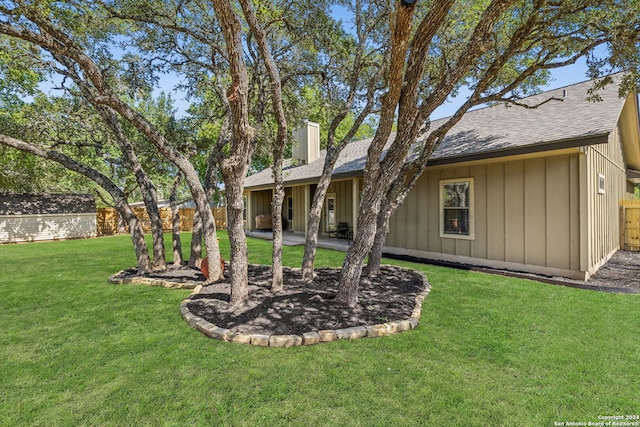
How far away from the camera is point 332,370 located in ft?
8.59

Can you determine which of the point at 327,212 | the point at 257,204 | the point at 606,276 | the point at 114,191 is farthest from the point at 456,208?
the point at 257,204

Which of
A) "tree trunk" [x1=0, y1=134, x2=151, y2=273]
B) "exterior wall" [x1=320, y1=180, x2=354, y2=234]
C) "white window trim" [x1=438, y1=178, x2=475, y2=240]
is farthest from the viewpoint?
"exterior wall" [x1=320, y1=180, x2=354, y2=234]

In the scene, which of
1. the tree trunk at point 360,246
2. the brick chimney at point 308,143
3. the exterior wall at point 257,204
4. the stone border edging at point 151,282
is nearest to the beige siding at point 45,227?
the exterior wall at point 257,204

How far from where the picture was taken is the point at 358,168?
9.07 metres

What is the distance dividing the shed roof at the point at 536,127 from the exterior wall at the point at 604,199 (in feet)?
2.10

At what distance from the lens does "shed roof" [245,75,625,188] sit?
17.5 feet

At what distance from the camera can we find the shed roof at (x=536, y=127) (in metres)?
5.35

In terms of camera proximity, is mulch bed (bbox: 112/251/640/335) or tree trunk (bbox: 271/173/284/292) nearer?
mulch bed (bbox: 112/251/640/335)

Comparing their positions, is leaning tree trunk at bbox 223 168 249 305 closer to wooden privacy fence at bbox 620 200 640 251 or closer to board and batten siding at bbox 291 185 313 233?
board and batten siding at bbox 291 185 313 233

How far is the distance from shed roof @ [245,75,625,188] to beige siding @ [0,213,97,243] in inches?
568

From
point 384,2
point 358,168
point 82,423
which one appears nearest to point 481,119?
point 358,168

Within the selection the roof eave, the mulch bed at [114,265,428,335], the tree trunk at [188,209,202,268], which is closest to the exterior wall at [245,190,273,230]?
the tree trunk at [188,209,202,268]

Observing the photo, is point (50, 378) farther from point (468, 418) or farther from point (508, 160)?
point (508, 160)

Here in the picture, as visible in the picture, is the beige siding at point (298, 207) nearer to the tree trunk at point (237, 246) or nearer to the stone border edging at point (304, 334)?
the tree trunk at point (237, 246)
